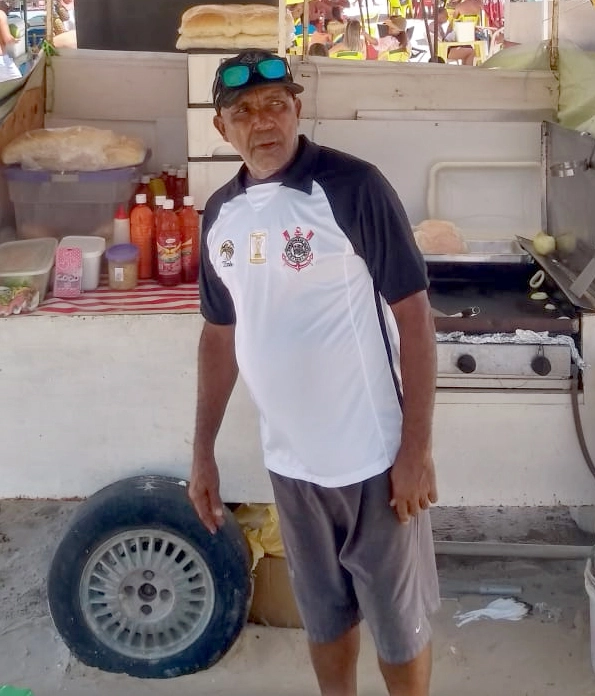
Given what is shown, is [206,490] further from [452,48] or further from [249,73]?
[452,48]

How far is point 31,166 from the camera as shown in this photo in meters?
2.87

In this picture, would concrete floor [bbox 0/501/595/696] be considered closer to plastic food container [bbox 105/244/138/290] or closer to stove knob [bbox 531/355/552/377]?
stove knob [bbox 531/355/552/377]

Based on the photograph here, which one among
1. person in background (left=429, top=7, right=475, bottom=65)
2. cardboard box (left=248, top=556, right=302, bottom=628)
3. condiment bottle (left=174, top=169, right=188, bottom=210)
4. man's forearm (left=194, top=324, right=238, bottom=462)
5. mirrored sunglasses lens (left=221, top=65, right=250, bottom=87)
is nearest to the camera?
mirrored sunglasses lens (left=221, top=65, right=250, bottom=87)

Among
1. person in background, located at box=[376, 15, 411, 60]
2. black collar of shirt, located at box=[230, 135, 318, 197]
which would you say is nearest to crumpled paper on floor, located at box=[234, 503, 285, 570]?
black collar of shirt, located at box=[230, 135, 318, 197]

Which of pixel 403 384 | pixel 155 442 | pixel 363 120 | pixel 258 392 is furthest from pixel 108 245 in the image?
pixel 403 384

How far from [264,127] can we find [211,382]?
0.63 meters

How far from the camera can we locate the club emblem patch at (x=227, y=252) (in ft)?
5.49

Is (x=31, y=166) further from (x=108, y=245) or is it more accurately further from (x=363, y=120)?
(x=363, y=120)

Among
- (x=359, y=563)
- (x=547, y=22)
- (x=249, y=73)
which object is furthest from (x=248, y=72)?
(x=547, y=22)

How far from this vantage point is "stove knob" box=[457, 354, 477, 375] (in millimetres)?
2305

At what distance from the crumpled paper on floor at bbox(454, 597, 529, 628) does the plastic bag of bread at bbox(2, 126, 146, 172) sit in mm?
1955

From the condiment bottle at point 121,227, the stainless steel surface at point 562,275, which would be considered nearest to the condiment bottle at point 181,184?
the condiment bottle at point 121,227

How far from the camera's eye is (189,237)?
2.71 meters

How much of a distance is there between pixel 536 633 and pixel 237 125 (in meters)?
1.94
